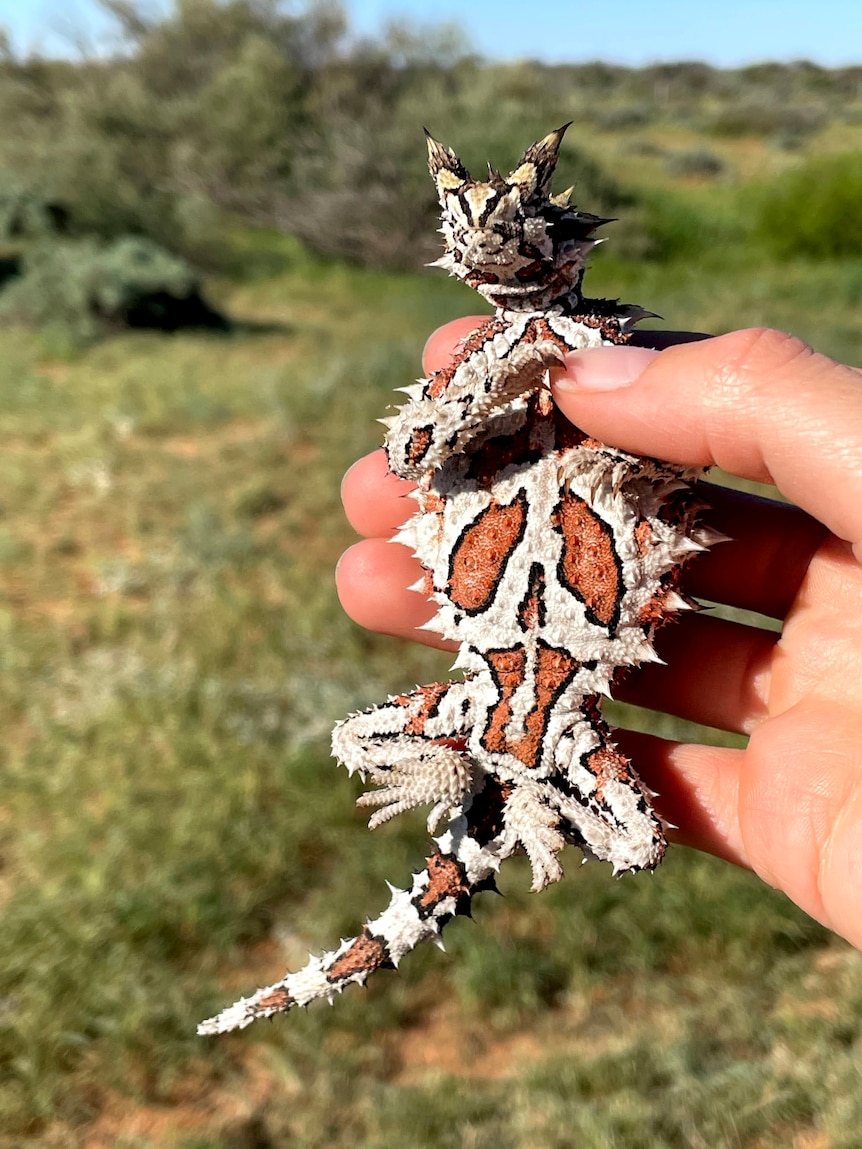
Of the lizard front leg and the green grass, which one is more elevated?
the lizard front leg

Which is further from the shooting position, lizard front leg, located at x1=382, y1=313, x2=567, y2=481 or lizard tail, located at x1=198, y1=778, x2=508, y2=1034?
lizard tail, located at x1=198, y1=778, x2=508, y2=1034

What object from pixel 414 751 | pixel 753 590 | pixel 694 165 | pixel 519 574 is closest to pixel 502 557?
pixel 519 574

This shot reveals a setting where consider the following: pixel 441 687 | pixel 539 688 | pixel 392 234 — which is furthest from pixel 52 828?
pixel 392 234

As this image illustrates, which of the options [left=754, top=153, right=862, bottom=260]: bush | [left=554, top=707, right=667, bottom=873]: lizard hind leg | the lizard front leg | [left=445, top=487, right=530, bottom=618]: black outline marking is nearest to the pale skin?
the lizard front leg

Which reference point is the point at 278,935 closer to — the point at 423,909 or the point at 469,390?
the point at 423,909

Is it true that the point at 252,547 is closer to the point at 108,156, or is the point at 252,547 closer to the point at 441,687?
the point at 441,687

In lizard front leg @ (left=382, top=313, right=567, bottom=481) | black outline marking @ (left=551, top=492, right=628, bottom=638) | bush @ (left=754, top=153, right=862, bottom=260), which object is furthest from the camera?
bush @ (left=754, top=153, right=862, bottom=260)

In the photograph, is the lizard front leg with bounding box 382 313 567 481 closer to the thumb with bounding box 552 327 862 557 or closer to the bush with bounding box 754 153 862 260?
the thumb with bounding box 552 327 862 557
